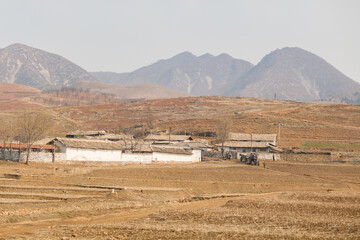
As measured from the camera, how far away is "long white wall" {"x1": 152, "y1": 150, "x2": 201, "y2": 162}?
8443 centimetres

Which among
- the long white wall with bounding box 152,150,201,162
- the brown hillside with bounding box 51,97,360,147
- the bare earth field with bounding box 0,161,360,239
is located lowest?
the bare earth field with bounding box 0,161,360,239

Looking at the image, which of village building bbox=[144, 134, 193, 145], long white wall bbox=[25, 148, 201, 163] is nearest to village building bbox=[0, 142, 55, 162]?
long white wall bbox=[25, 148, 201, 163]

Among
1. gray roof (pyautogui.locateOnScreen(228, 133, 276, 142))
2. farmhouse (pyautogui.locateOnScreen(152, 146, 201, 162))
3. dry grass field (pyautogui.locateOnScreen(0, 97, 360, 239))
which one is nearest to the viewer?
dry grass field (pyautogui.locateOnScreen(0, 97, 360, 239))

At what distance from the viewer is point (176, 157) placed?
88.2 metres

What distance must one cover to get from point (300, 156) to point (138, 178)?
48104 mm

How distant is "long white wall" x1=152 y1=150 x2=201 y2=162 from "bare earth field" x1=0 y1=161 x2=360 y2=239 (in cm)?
1855

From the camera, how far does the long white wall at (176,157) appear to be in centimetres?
8443

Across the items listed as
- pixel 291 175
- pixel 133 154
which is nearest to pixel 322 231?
pixel 291 175

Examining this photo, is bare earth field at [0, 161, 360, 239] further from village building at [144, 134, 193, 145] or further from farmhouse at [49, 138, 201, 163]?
village building at [144, 134, 193, 145]

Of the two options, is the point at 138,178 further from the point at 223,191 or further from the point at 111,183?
the point at 223,191

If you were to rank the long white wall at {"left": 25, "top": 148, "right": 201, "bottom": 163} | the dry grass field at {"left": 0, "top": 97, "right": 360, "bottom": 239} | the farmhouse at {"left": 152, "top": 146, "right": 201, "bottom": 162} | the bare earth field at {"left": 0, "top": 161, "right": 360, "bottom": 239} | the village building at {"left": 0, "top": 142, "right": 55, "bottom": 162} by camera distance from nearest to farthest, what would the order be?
the bare earth field at {"left": 0, "top": 161, "right": 360, "bottom": 239} < the dry grass field at {"left": 0, "top": 97, "right": 360, "bottom": 239} < the village building at {"left": 0, "top": 142, "right": 55, "bottom": 162} < the long white wall at {"left": 25, "top": 148, "right": 201, "bottom": 163} < the farmhouse at {"left": 152, "top": 146, "right": 201, "bottom": 162}

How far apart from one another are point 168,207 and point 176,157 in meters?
48.5

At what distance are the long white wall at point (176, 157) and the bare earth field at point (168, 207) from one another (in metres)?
18.6

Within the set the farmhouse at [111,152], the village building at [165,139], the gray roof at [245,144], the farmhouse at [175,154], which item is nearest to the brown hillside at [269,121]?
the gray roof at [245,144]
